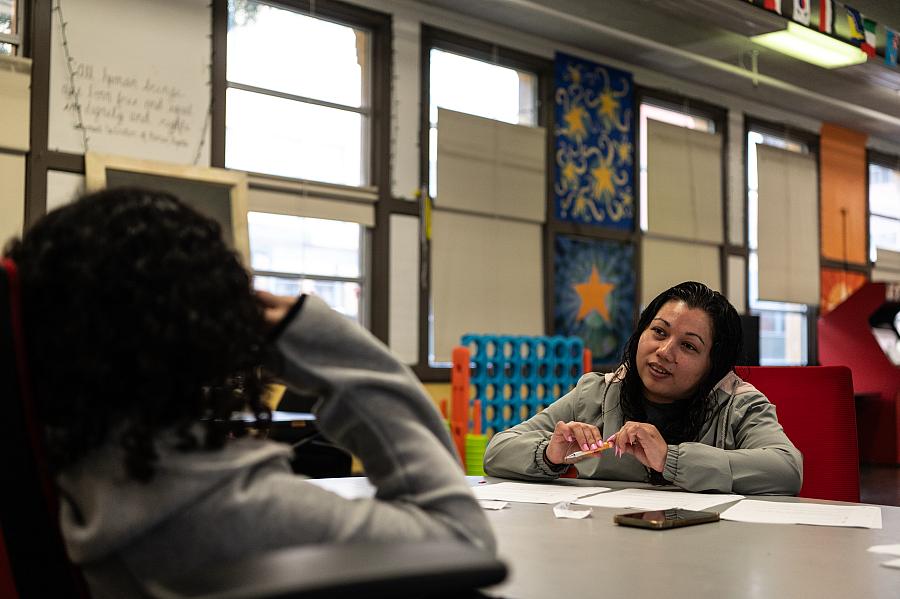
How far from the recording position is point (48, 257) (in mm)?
842

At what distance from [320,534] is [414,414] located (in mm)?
181

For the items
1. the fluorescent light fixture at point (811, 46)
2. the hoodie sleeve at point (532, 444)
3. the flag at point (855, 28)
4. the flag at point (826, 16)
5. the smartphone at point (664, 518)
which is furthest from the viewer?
the flag at point (855, 28)

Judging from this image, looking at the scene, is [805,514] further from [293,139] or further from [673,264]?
[673,264]

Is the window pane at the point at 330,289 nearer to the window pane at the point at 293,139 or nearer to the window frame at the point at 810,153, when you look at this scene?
the window pane at the point at 293,139

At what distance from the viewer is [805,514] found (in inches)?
65.1

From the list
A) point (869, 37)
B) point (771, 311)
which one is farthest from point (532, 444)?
point (771, 311)

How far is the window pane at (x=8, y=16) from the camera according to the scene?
15.3 ft

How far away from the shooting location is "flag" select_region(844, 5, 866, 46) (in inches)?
246

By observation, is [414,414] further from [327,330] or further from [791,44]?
[791,44]

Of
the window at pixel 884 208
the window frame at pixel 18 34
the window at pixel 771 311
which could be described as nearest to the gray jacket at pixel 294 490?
the window frame at pixel 18 34

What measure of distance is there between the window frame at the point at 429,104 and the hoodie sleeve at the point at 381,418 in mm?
5048

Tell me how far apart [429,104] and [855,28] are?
9.54ft

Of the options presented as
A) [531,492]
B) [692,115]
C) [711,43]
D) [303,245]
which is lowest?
[531,492]

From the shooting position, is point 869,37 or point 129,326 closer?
point 129,326
